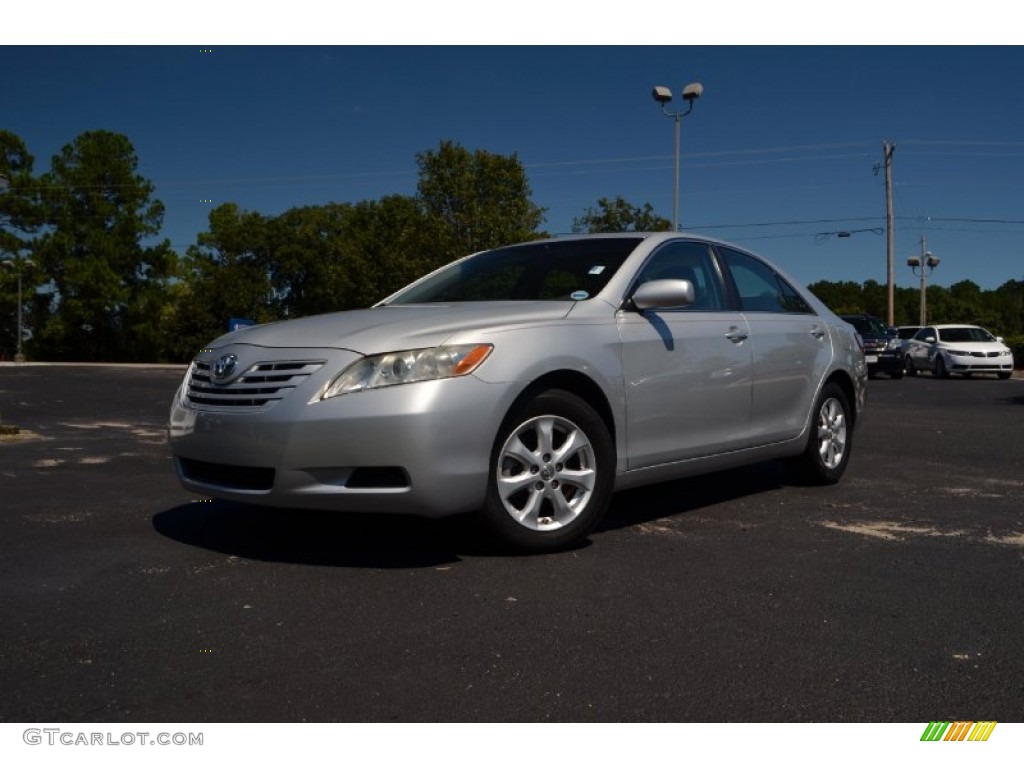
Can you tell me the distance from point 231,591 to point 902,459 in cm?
601

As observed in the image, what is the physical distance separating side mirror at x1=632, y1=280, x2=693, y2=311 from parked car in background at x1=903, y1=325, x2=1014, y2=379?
25876 mm

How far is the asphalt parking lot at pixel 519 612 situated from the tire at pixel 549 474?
0.41ft

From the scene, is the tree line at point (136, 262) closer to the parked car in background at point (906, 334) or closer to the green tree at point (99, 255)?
the green tree at point (99, 255)

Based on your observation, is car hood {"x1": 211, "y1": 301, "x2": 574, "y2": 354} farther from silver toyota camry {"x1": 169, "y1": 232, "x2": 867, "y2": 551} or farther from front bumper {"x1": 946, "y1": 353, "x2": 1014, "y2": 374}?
front bumper {"x1": 946, "y1": 353, "x2": 1014, "y2": 374}

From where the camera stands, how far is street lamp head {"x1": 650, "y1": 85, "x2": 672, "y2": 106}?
28875 mm

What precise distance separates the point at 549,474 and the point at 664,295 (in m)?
1.06

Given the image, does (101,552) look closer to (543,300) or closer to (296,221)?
(543,300)

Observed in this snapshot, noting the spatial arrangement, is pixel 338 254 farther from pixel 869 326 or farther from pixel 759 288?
pixel 759 288

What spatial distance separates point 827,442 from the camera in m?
6.68

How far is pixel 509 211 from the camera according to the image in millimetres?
35219

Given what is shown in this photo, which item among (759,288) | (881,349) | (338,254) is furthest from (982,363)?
(338,254)

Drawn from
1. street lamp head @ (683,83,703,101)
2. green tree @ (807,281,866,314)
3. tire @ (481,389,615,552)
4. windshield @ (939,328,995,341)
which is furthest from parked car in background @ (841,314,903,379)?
green tree @ (807,281,866,314)
